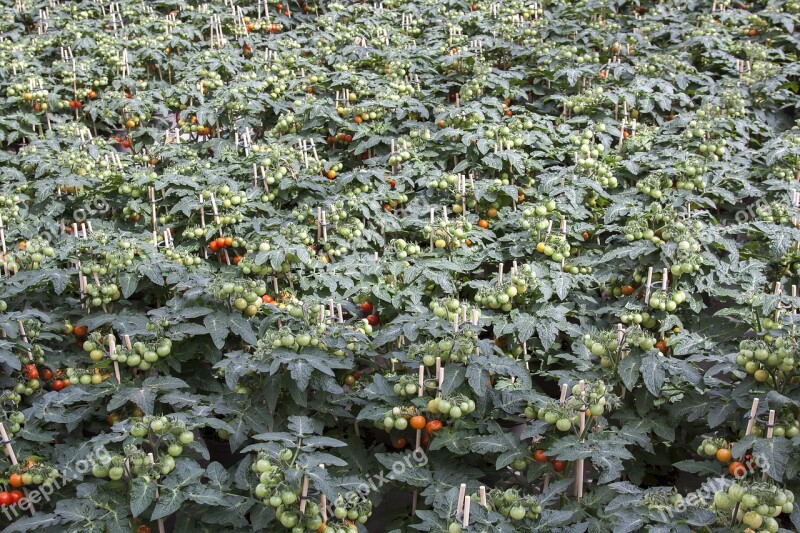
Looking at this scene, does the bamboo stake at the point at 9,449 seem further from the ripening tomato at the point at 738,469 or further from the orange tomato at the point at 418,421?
the ripening tomato at the point at 738,469

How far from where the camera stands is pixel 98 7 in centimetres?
861

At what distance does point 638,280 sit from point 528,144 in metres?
1.80

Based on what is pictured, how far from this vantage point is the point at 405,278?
14.0 ft

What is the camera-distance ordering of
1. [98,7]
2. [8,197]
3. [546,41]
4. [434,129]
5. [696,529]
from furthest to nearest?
[98,7] < [546,41] < [434,129] < [8,197] < [696,529]

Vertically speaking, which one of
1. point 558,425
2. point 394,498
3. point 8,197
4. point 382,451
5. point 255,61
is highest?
point 255,61

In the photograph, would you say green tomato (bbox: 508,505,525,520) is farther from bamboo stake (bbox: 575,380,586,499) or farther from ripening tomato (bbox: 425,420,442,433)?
ripening tomato (bbox: 425,420,442,433)

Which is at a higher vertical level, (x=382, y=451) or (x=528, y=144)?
(x=528, y=144)

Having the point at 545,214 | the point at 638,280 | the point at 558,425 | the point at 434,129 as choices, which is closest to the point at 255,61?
the point at 434,129

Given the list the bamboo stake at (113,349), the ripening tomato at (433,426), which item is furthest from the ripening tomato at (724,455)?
the bamboo stake at (113,349)

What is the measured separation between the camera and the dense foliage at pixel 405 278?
3.06m

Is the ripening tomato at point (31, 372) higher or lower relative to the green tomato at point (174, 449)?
lower

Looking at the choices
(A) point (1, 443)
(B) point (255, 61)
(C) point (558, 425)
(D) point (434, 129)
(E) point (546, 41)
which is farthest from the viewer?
(E) point (546, 41)

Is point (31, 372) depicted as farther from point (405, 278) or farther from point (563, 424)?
point (563, 424)

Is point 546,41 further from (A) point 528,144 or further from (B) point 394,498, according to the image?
(B) point 394,498
